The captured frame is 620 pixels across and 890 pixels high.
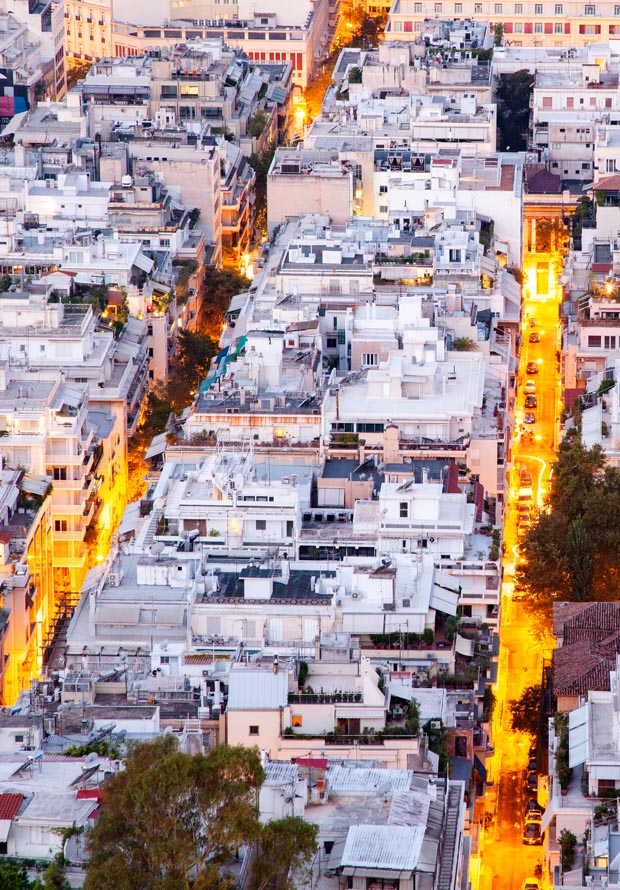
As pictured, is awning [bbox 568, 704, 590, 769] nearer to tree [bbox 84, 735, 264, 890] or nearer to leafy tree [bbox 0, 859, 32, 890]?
tree [bbox 84, 735, 264, 890]

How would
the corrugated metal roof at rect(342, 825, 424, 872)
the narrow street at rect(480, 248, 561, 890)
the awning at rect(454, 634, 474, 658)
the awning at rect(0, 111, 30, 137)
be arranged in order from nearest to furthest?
the corrugated metal roof at rect(342, 825, 424, 872) → the narrow street at rect(480, 248, 561, 890) → the awning at rect(454, 634, 474, 658) → the awning at rect(0, 111, 30, 137)

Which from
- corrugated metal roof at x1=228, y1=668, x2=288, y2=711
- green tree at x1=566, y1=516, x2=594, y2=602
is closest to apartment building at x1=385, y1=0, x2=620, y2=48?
green tree at x1=566, y1=516, x2=594, y2=602

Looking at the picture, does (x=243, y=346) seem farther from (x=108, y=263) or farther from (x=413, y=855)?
(x=413, y=855)

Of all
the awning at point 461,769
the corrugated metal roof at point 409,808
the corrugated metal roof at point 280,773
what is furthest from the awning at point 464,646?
the corrugated metal roof at point 409,808

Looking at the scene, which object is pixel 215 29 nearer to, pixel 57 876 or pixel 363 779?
pixel 363 779

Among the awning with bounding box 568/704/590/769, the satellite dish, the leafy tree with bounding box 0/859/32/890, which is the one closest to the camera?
the leafy tree with bounding box 0/859/32/890

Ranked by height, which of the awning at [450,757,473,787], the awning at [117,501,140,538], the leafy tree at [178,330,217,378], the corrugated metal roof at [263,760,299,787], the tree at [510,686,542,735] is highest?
the corrugated metal roof at [263,760,299,787]
